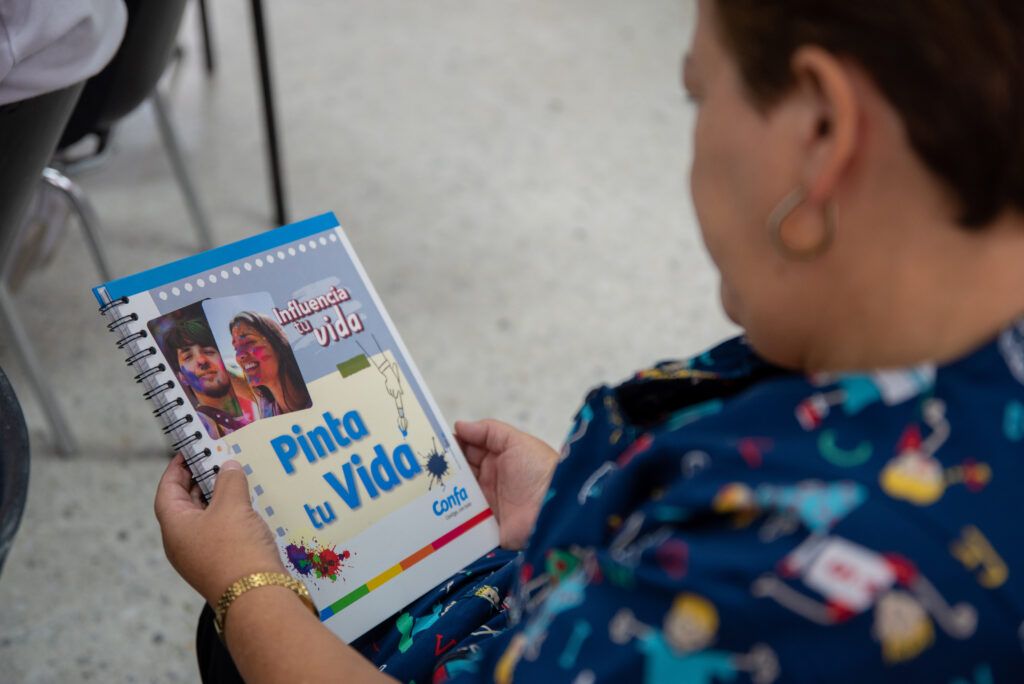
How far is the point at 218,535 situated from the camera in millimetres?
646

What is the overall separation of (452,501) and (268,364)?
167mm

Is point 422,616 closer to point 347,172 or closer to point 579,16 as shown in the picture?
point 347,172

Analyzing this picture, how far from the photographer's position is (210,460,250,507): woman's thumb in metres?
0.67

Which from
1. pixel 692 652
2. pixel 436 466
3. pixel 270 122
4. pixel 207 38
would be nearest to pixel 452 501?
pixel 436 466

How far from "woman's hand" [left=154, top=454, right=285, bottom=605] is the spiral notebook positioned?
0.02 metres

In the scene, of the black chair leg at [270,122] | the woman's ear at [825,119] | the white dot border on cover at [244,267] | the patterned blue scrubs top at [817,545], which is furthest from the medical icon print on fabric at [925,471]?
the black chair leg at [270,122]

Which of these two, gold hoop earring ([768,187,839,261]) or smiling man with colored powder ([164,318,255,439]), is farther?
smiling man with colored powder ([164,318,255,439])

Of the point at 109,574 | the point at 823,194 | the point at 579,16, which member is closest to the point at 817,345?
the point at 823,194

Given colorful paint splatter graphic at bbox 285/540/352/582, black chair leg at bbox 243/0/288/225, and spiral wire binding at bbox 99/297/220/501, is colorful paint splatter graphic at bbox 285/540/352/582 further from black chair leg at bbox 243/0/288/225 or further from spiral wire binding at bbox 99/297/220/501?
black chair leg at bbox 243/0/288/225

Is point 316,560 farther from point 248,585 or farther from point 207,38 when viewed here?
point 207,38

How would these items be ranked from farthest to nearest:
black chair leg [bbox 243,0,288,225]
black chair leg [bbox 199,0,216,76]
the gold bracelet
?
black chair leg [bbox 199,0,216,76]
black chair leg [bbox 243,0,288,225]
the gold bracelet

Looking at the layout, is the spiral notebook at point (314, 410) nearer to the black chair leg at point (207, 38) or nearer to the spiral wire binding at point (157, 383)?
the spiral wire binding at point (157, 383)

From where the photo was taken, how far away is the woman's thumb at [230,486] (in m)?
0.67

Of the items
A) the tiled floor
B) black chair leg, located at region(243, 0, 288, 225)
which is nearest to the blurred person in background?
the tiled floor
